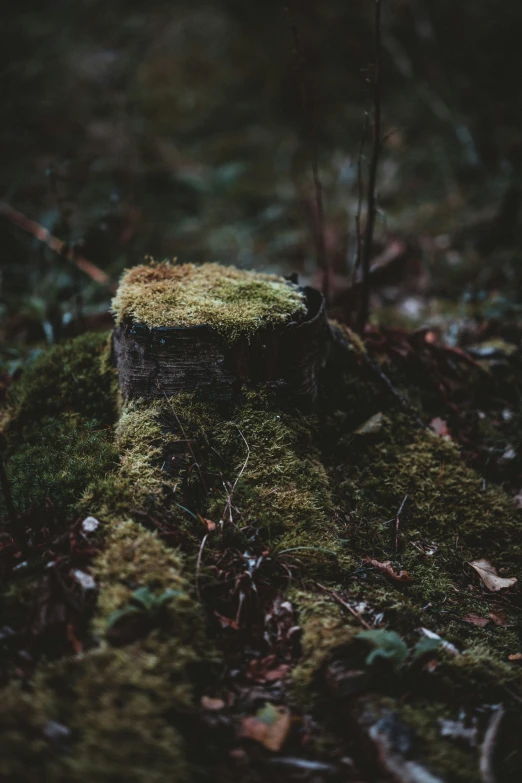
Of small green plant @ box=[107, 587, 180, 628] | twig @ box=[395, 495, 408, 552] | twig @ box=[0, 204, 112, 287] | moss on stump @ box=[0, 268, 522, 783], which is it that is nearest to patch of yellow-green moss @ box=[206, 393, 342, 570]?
moss on stump @ box=[0, 268, 522, 783]

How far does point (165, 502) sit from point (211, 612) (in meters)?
0.58

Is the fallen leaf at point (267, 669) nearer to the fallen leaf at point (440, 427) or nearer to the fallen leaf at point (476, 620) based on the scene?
the fallen leaf at point (476, 620)

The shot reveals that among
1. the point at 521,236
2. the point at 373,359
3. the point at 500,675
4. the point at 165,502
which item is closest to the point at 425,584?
the point at 500,675

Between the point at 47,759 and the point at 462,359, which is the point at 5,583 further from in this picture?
the point at 462,359

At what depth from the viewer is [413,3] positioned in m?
9.32

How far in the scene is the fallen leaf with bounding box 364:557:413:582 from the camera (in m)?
2.55

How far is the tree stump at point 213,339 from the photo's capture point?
2.73m

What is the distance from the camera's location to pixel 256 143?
32.4 ft

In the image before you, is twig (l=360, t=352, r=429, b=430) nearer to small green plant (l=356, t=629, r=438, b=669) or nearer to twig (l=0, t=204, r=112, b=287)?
small green plant (l=356, t=629, r=438, b=669)

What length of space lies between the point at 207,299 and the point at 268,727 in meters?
2.17

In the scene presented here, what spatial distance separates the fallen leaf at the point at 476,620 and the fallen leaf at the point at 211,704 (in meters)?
1.28

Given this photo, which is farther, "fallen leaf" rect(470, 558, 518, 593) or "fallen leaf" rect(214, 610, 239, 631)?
"fallen leaf" rect(470, 558, 518, 593)

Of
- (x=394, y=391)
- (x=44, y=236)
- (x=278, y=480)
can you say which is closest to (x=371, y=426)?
(x=394, y=391)

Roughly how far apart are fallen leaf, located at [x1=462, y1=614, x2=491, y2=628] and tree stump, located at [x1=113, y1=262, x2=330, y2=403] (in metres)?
1.45
